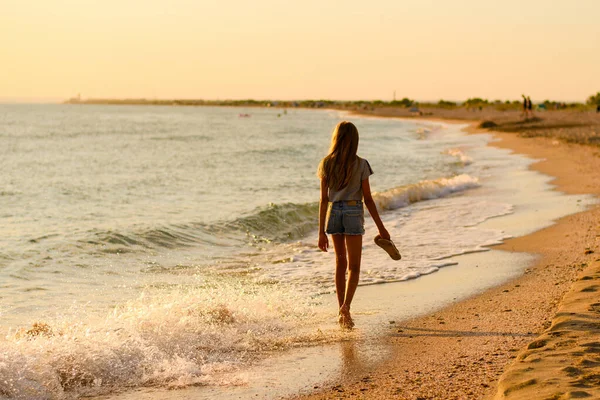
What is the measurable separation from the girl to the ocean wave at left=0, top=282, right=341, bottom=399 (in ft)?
2.43

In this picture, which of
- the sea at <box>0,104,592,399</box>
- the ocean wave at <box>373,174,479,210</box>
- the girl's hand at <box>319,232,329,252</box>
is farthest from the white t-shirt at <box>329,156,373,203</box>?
the ocean wave at <box>373,174,479,210</box>

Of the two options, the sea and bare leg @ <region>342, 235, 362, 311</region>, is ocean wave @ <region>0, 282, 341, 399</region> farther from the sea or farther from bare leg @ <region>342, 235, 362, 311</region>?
bare leg @ <region>342, 235, 362, 311</region>

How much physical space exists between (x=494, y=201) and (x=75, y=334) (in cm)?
1224

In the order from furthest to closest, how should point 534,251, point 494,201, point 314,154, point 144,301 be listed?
1. point 314,154
2. point 494,201
3. point 534,251
4. point 144,301

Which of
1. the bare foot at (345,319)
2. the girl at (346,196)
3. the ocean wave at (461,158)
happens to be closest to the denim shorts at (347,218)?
the girl at (346,196)

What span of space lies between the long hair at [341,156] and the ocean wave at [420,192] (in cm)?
1016

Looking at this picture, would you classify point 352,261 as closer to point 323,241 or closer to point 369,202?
point 323,241

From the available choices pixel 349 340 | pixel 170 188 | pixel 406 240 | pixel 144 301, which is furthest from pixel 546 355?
pixel 170 188

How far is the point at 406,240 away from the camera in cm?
1204

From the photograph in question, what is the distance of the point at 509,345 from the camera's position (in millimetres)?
5762

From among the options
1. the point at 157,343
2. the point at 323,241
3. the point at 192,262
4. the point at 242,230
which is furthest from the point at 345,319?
the point at 242,230

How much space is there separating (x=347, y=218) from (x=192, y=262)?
475 centimetres

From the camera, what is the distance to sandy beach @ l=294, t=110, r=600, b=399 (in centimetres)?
470

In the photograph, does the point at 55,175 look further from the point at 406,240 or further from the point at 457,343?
the point at 457,343
